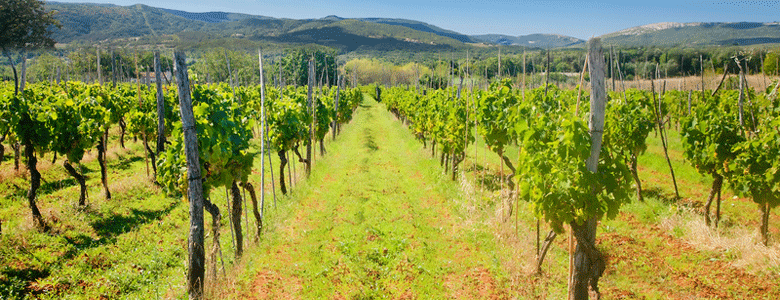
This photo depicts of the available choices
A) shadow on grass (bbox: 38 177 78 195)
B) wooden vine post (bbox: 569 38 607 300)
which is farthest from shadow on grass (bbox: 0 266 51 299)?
wooden vine post (bbox: 569 38 607 300)

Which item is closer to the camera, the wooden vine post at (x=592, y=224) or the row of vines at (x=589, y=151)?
the wooden vine post at (x=592, y=224)

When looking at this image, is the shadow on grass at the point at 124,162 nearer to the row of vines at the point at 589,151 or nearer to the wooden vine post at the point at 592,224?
the row of vines at the point at 589,151

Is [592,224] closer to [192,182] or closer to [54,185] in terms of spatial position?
[192,182]

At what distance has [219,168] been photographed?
630 centimetres

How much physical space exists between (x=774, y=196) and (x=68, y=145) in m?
14.0

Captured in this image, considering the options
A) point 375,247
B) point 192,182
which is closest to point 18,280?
point 192,182

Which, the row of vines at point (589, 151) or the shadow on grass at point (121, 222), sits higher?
the row of vines at point (589, 151)

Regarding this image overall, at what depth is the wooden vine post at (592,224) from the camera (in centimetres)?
407

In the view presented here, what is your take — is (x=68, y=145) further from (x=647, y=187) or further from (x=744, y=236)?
(x=647, y=187)

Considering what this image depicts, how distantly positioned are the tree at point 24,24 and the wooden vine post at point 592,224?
159ft

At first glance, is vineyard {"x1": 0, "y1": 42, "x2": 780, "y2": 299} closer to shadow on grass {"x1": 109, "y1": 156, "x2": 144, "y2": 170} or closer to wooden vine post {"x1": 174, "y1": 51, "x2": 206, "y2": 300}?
wooden vine post {"x1": 174, "y1": 51, "x2": 206, "y2": 300}

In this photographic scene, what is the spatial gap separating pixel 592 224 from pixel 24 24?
170ft

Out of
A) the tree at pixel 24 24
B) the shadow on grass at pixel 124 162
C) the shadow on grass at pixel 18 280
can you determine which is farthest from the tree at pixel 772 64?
the tree at pixel 24 24

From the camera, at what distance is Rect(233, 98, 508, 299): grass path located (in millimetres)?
6062
